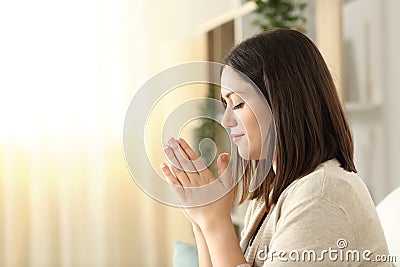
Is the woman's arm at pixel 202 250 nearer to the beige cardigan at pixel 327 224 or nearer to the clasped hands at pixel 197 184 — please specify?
the clasped hands at pixel 197 184

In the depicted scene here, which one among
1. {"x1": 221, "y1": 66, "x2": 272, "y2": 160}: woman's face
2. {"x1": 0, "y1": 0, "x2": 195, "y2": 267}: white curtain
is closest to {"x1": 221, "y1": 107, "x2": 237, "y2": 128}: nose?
{"x1": 221, "y1": 66, "x2": 272, "y2": 160}: woman's face

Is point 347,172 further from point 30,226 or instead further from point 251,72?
point 30,226

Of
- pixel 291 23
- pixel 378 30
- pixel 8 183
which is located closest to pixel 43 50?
pixel 8 183

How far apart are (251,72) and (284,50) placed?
7cm

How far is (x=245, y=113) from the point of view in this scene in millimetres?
1185

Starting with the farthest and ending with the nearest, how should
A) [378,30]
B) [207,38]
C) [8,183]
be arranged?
[207,38] < [8,183] < [378,30]

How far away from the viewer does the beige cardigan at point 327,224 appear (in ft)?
3.46

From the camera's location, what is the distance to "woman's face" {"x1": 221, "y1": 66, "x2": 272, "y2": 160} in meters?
1.19

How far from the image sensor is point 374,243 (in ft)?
3.64

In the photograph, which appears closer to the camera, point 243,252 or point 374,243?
point 374,243

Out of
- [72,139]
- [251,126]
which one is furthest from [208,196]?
[72,139]

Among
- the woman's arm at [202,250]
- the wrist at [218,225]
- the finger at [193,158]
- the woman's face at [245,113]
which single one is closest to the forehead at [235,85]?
the woman's face at [245,113]

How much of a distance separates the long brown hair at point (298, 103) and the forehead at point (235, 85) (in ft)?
0.04

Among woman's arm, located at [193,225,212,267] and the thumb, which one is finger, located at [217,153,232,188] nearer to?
the thumb
